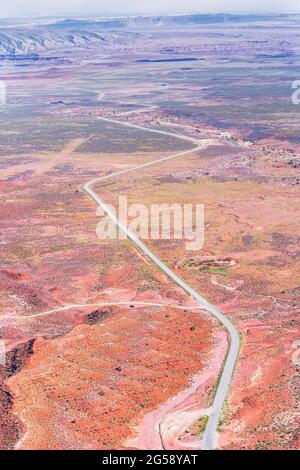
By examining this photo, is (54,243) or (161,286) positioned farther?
(54,243)

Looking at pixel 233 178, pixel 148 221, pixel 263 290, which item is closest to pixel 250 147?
pixel 233 178

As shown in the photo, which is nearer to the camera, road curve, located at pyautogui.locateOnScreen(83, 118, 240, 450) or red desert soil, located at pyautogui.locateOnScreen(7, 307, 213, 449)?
road curve, located at pyautogui.locateOnScreen(83, 118, 240, 450)

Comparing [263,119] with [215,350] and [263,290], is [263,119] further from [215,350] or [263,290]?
[215,350]

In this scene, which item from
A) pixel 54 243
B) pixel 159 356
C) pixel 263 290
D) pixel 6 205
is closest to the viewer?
pixel 159 356

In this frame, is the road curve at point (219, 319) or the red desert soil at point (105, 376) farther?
the red desert soil at point (105, 376)

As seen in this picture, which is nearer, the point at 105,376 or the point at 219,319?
the point at 105,376

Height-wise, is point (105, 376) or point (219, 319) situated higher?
point (105, 376)
